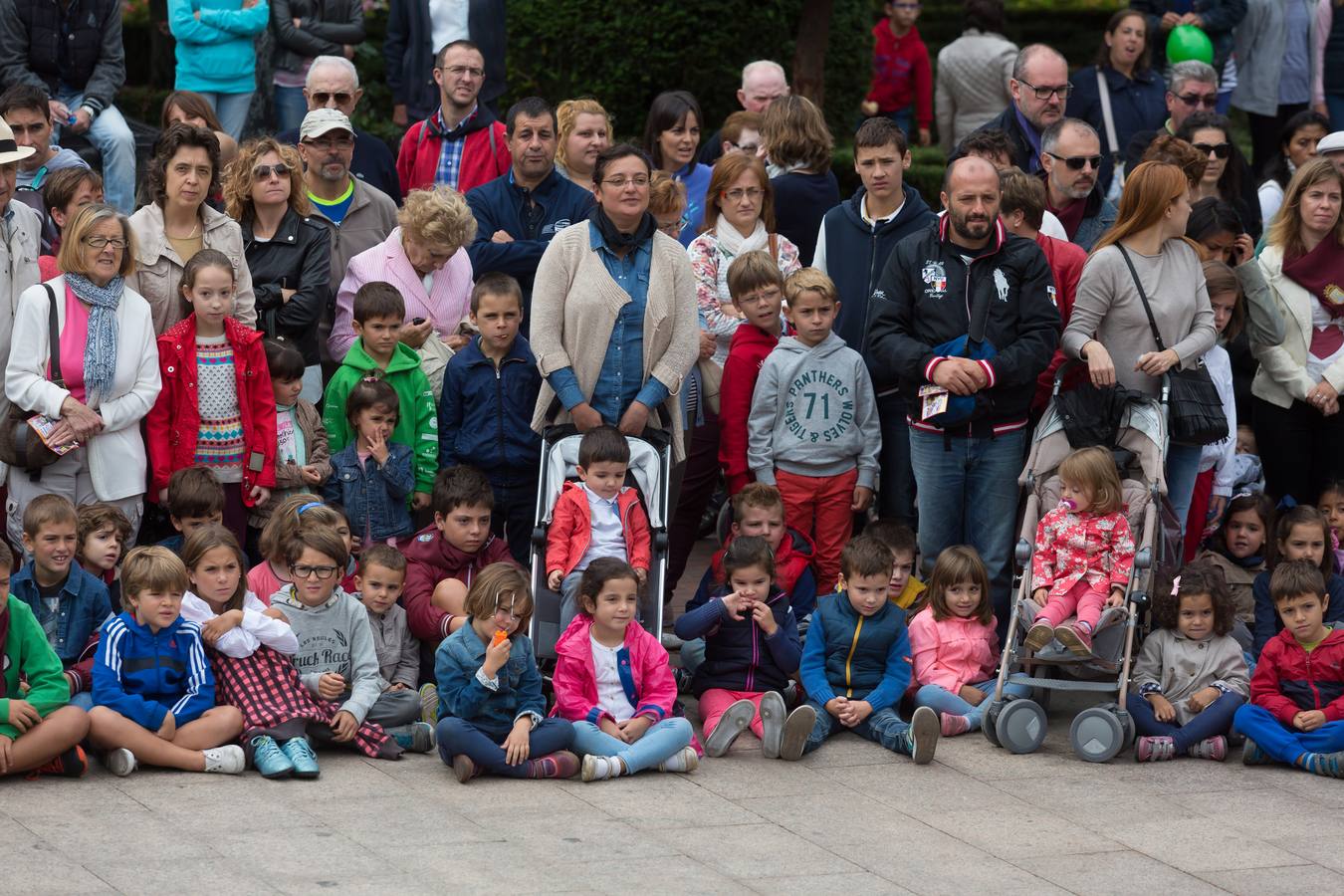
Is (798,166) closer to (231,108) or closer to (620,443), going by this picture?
(620,443)

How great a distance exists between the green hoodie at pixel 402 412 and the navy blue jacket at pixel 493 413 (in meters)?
0.09

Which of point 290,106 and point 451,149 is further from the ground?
point 290,106

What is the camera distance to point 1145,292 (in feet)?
28.2

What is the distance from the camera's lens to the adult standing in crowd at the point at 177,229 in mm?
8688

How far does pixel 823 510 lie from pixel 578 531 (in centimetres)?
136

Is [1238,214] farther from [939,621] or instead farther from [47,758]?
[47,758]

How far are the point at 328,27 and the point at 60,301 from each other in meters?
4.99

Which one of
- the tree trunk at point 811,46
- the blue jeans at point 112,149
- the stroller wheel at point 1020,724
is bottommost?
the stroller wheel at point 1020,724

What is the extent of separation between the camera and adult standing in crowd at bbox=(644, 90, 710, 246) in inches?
413

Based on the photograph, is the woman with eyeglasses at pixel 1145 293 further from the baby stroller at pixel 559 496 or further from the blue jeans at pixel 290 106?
the blue jeans at pixel 290 106

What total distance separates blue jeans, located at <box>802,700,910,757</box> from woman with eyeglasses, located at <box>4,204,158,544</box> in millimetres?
3098

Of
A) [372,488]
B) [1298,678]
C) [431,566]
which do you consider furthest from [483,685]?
[1298,678]

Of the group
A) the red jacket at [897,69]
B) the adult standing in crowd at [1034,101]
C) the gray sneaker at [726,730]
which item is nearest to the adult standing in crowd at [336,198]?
the gray sneaker at [726,730]

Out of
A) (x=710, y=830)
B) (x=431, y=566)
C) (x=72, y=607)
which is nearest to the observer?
(x=710, y=830)
